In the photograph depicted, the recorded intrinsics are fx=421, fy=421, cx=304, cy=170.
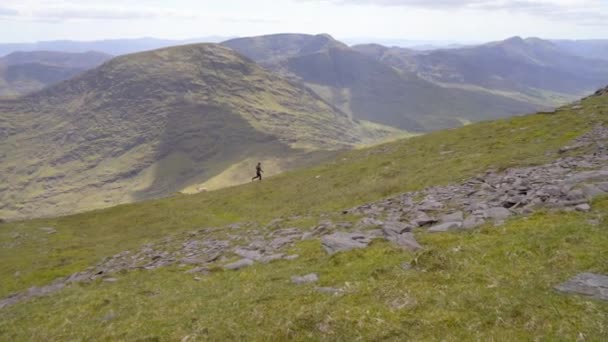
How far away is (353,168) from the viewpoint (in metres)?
70.8

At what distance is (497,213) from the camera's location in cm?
2475

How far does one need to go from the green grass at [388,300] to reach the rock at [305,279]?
362mm

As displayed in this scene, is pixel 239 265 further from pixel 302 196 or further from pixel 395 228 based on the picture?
pixel 302 196

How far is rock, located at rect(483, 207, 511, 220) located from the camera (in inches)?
953

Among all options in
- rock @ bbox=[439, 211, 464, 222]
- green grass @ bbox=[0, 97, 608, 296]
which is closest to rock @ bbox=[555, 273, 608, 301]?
rock @ bbox=[439, 211, 464, 222]

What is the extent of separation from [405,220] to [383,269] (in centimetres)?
1090

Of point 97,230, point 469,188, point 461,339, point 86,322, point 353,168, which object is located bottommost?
point 97,230

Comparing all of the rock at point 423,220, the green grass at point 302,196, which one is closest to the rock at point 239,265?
the rock at point 423,220

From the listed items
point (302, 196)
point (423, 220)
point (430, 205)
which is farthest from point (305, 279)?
point (302, 196)

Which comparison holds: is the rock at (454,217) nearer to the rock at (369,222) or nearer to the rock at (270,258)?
the rock at (369,222)

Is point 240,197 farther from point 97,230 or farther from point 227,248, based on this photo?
point 227,248

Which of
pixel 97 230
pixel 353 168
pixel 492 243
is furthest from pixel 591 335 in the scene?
pixel 97 230

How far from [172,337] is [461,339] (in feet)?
33.5

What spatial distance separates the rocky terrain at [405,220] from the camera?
24.4 m
